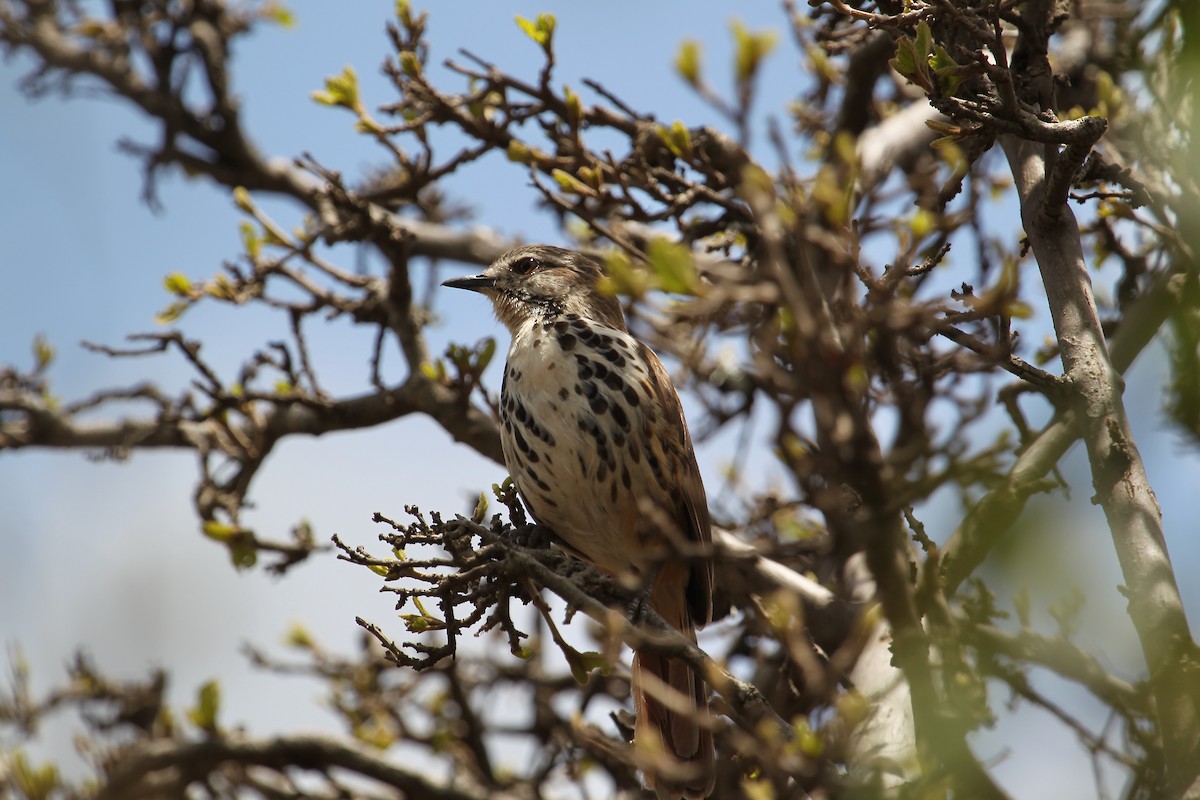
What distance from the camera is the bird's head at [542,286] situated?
504 centimetres

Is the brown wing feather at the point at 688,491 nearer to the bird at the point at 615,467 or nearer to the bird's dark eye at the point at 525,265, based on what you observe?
the bird at the point at 615,467

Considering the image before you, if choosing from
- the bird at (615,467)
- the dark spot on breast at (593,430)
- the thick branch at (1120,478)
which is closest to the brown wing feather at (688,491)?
the bird at (615,467)

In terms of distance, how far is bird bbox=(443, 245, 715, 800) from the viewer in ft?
14.0

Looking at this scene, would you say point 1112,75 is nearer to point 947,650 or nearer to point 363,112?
point 363,112

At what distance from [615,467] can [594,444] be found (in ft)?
0.40

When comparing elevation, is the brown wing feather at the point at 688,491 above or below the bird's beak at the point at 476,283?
below

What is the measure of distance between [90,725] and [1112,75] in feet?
19.7

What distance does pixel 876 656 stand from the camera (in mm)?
4188

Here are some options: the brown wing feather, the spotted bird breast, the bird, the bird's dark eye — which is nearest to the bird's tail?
the bird

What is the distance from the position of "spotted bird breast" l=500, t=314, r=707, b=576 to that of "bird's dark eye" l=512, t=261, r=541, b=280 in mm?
785

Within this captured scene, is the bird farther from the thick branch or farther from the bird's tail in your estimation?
the thick branch

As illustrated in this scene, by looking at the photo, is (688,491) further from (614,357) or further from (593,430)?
(614,357)

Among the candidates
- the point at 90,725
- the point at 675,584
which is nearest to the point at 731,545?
the point at 675,584

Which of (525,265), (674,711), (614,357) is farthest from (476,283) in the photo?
(674,711)
